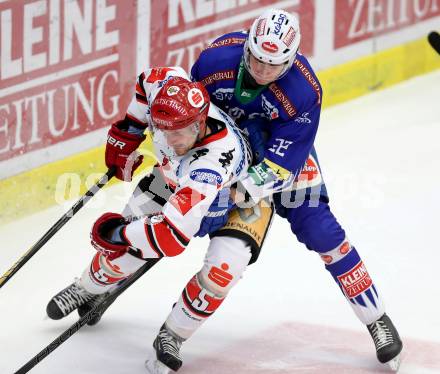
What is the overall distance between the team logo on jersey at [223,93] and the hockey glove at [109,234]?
2.57 ft

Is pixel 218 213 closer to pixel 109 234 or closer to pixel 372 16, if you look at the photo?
pixel 109 234

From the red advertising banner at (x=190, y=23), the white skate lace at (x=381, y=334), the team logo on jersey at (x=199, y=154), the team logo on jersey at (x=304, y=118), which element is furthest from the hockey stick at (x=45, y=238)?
the red advertising banner at (x=190, y=23)

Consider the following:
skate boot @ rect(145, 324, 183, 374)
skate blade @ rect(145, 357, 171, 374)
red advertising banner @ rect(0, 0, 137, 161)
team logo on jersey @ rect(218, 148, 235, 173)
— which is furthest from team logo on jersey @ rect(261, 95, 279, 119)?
red advertising banner @ rect(0, 0, 137, 161)

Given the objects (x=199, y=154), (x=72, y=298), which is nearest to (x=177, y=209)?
(x=199, y=154)

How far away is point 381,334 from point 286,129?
0.98 metres

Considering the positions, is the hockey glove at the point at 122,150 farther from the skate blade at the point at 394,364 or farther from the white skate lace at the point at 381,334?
the skate blade at the point at 394,364

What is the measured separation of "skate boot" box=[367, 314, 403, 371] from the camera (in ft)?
15.8

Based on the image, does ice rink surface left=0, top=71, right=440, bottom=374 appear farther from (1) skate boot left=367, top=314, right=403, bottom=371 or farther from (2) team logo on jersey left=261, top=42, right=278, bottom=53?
(2) team logo on jersey left=261, top=42, right=278, bottom=53

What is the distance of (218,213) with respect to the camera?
15.3 feet

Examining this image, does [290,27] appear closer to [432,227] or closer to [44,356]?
[44,356]

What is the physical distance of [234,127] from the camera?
15.6 ft

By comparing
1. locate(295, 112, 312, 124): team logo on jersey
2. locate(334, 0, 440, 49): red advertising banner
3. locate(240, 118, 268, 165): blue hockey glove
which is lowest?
locate(334, 0, 440, 49): red advertising banner

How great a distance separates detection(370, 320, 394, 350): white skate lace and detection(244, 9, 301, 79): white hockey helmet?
117 centimetres

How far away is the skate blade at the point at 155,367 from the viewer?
15.4ft
